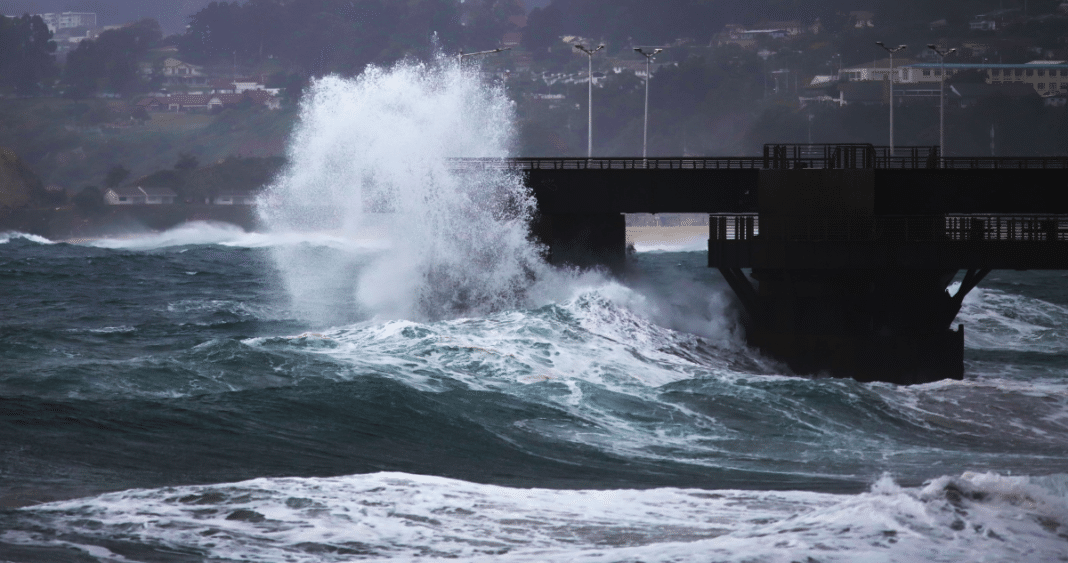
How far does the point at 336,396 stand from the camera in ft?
73.6

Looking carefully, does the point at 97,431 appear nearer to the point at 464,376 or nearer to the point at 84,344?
the point at 464,376

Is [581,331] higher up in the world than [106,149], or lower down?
lower down

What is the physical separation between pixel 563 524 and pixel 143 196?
158467 millimetres

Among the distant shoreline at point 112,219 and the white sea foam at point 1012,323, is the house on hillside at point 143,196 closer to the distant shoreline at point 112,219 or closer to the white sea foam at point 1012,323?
the distant shoreline at point 112,219

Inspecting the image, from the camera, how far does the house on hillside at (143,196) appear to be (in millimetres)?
162375

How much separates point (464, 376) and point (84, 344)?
1096 centimetres

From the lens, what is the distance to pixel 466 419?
21.4 meters

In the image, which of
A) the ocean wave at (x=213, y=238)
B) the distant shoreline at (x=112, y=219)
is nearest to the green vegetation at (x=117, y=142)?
the distant shoreline at (x=112, y=219)

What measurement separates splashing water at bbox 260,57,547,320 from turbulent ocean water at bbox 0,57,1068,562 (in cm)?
11

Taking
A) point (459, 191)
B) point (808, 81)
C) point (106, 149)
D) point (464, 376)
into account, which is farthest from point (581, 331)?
point (106, 149)

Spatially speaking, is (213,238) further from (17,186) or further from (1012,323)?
(1012,323)

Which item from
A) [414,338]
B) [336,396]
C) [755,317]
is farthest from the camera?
[755,317]

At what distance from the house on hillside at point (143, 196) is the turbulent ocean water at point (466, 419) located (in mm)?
120024

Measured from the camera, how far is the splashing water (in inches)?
1523
